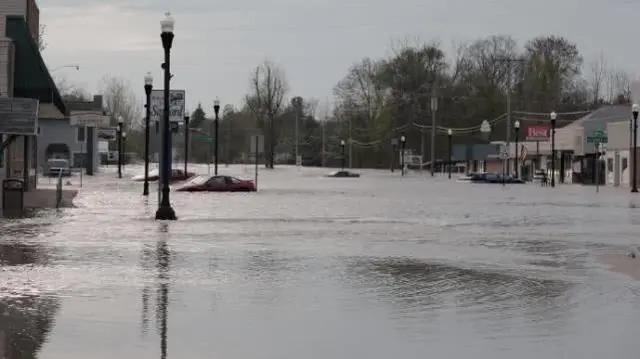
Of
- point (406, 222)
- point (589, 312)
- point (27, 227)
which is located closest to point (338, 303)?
point (589, 312)

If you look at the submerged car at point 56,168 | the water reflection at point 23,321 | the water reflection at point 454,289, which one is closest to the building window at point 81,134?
the submerged car at point 56,168

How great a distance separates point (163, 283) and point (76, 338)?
4.15m

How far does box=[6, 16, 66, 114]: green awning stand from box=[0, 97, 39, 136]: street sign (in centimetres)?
537

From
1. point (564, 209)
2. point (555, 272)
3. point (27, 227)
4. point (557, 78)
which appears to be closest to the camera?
point (555, 272)

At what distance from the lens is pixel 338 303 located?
12211mm

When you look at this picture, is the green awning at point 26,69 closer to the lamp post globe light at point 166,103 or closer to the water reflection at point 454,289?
the lamp post globe light at point 166,103

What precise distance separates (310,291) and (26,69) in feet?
83.6

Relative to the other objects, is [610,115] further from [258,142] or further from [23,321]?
[23,321]

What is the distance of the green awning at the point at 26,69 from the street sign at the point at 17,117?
5.37 meters

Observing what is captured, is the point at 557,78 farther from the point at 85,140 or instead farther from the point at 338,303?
the point at 338,303

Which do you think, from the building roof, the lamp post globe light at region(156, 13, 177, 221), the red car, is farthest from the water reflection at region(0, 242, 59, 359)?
the building roof

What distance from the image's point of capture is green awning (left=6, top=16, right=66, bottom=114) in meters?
35.3

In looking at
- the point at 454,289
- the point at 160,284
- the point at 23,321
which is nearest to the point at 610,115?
the point at 454,289

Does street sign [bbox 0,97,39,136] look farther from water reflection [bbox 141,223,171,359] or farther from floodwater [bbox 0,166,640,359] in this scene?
water reflection [bbox 141,223,171,359]
